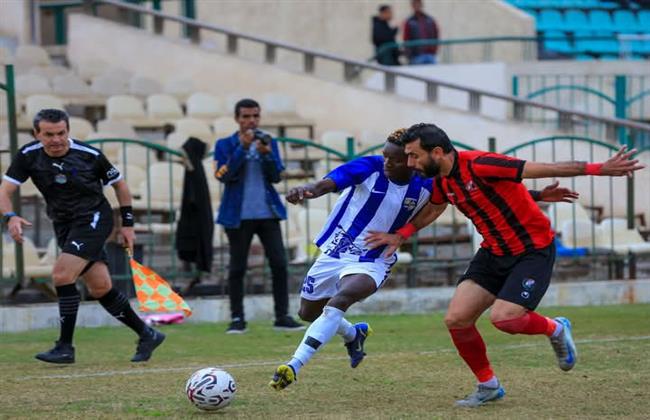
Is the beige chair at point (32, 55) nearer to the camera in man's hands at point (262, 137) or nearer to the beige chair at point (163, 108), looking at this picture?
the beige chair at point (163, 108)

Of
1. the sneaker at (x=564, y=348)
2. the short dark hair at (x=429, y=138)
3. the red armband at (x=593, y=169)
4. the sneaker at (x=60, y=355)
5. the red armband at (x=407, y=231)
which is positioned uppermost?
the short dark hair at (x=429, y=138)

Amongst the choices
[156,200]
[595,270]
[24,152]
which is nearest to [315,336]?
[24,152]

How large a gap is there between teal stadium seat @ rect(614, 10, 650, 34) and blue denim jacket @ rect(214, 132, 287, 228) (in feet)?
60.4

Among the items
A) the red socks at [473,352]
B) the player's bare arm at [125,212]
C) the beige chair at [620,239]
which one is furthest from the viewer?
the beige chair at [620,239]

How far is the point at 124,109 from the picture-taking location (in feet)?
68.5

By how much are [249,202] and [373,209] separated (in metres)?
3.73

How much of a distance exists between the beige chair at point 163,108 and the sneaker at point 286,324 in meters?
8.69

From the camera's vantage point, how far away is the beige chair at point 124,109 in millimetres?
20828

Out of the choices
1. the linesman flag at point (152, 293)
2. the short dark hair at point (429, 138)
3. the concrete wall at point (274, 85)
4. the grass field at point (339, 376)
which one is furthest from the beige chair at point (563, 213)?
the short dark hair at point (429, 138)

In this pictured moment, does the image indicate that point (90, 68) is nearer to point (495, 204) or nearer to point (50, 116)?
point (50, 116)

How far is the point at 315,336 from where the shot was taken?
8344mm

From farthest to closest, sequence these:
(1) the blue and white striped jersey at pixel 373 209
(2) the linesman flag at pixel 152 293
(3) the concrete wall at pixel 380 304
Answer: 1. (3) the concrete wall at pixel 380 304
2. (2) the linesman flag at pixel 152 293
3. (1) the blue and white striped jersey at pixel 373 209

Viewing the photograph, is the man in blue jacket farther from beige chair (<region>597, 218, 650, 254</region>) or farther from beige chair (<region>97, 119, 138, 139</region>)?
beige chair (<region>97, 119, 138, 139</region>)

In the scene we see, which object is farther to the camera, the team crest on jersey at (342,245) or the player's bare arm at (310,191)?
the team crest on jersey at (342,245)
